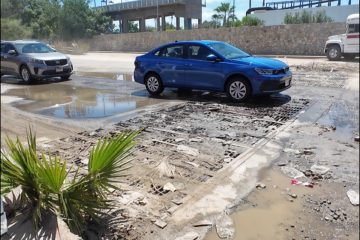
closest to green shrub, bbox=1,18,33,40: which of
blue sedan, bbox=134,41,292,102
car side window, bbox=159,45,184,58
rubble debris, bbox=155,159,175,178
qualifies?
rubble debris, bbox=155,159,175,178

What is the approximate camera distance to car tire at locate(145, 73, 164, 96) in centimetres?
1035

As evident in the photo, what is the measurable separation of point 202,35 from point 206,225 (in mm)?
28541

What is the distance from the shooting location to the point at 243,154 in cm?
554

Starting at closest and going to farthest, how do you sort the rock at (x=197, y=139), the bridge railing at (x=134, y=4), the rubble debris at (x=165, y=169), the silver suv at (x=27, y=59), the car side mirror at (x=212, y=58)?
the silver suv at (x=27, y=59), the bridge railing at (x=134, y=4), the rubble debris at (x=165, y=169), the rock at (x=197, y=139), the car side mirror at (x=212, y=58)

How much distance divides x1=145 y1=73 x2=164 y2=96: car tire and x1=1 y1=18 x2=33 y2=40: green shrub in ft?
27.3

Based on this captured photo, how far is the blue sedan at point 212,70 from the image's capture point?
869 cm

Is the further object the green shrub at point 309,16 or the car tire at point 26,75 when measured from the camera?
the car tire at point 26,75

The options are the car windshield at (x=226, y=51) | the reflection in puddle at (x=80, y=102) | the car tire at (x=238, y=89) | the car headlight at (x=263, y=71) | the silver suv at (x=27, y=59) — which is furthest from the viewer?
the car windshield at (x=226, y=51)

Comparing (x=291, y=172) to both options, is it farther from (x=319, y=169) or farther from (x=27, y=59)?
(x=27, y=59)

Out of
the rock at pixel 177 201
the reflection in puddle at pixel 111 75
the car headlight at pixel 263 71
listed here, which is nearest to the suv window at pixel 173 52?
the car headlight at pixel 263 71

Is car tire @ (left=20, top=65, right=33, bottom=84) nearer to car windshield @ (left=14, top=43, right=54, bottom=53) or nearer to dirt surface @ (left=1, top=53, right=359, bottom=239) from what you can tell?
dirt surface @ (left=1, top=53, right=359, bottom=239)

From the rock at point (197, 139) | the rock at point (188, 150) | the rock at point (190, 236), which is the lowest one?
the rock at point (190, 236)

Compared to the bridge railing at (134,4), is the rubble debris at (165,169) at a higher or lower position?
lower

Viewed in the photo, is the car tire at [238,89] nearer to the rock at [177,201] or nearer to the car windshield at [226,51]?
the car windshield at [226,51]
